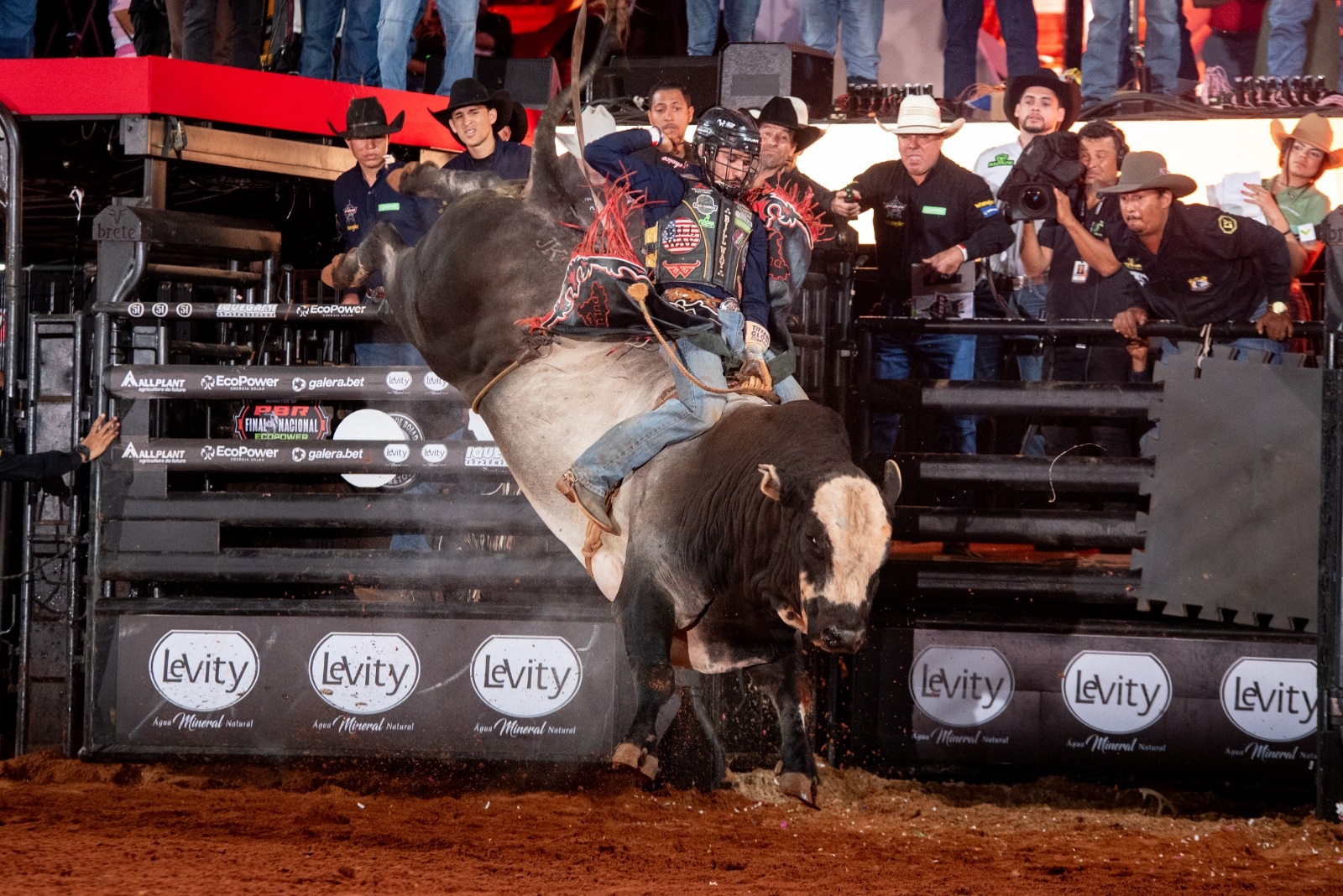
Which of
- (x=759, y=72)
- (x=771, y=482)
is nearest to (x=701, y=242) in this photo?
(x=771, y=482)

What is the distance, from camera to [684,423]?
5.40 metres

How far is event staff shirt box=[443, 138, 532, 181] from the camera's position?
7609mm

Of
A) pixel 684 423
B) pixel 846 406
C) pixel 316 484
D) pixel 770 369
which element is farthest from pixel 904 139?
pixel 316 484

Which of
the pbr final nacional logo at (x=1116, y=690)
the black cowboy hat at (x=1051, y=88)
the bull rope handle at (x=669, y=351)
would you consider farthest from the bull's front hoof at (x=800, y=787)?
the black cowboy hat at (x=1051, y=88)

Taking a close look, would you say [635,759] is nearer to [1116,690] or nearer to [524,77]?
[1116,690]

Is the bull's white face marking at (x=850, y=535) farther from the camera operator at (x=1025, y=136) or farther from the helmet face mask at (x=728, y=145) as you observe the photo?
the camera operator at (x=1025, y=136)

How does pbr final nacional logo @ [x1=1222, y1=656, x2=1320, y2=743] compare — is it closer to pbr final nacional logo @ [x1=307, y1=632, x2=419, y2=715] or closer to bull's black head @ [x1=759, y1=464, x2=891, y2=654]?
bull's black head @ [x1=759, y1=464, x2=891, y2=654]

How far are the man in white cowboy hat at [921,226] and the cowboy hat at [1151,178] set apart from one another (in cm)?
71

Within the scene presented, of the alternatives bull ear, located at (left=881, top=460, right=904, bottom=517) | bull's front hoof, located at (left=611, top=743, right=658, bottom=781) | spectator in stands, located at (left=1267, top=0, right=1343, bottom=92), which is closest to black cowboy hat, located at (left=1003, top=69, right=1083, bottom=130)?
spectator in stands, located at (left=1267, top=0, right=1343, bottom=92)

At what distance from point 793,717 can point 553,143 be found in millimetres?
2782

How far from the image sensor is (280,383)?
22.4 feet

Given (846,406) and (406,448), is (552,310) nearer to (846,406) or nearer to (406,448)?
(406,448)

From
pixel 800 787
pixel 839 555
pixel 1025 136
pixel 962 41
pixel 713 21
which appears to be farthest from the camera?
pixel 962 41

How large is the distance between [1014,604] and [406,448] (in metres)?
3.12
